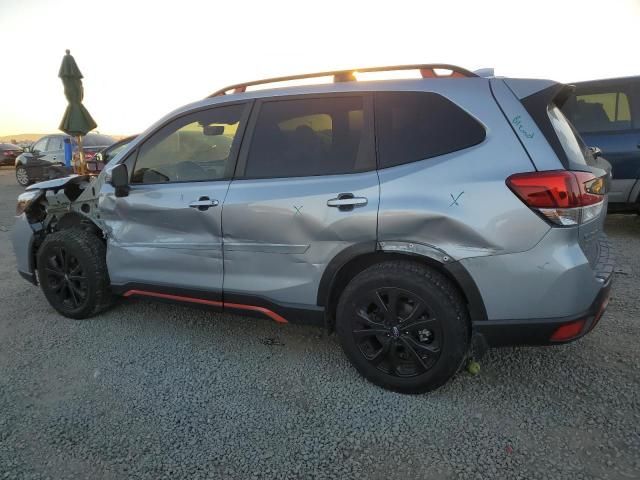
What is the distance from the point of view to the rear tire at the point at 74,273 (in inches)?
142

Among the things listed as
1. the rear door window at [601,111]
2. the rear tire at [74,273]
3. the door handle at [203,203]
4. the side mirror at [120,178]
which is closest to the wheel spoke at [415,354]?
the door handle at [203,203]

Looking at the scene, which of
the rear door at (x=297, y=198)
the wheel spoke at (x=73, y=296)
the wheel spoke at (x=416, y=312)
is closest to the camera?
the wheel spoke at (x=416, y=312)

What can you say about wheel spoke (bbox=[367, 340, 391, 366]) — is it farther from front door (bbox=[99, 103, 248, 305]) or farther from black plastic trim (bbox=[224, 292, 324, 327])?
front door (bbox=[99, 103, 248, 305])

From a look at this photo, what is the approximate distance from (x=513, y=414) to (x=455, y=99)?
5.54 ft

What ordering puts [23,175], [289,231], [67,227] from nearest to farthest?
[289,231] < [67,227] < [23,175]

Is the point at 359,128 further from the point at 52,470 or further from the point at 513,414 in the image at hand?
the point at 52,470

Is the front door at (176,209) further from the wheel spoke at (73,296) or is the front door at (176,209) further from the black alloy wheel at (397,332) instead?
the black alloy wheel at (397,332)

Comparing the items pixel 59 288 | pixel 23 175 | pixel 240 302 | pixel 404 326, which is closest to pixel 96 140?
pixel 23 175

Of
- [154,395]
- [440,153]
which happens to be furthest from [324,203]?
[154,395]

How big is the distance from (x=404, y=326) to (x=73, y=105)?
961 centimetres

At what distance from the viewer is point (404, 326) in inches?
97.3

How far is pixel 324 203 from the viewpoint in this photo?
256 centimetres

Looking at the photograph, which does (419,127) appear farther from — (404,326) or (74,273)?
(74,273)

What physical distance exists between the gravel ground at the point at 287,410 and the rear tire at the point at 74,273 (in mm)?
248
